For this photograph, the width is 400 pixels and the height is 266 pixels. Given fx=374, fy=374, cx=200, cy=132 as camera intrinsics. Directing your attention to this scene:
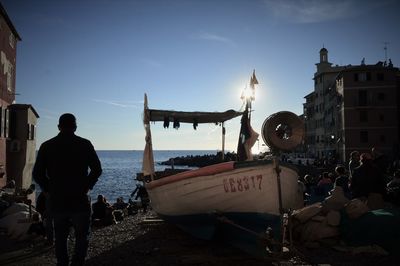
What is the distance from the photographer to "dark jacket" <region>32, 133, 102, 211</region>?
15.6 ft

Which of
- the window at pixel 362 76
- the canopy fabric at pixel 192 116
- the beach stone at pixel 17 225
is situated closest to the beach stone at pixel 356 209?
the canopy fabric at pixel 192 116

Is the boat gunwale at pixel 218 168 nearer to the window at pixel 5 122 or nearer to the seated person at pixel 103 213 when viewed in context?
the seated person at pixel 103 213

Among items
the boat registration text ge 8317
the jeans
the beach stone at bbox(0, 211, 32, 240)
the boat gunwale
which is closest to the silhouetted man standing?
the jeans

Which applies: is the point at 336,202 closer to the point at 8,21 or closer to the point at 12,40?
the point at 8,21

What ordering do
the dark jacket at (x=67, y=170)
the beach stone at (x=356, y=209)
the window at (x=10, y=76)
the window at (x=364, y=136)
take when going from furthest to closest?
the window at (x=364, y=136) → the window at (x=10, y=76) → the beach stone at (x=356, y=209) → the dark jacket at (x=67, y=170)

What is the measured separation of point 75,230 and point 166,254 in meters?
3.45

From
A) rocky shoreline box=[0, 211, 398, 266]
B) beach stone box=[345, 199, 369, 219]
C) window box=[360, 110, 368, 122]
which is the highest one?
window box=[360, 110, 368, 122]

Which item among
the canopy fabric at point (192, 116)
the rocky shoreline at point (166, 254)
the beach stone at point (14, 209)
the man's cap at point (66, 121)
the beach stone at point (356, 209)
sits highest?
the canopy fabric at point (192, 116)

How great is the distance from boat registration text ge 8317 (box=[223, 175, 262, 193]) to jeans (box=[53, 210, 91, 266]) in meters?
3.67

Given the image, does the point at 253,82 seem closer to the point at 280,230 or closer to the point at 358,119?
the point at 280,230

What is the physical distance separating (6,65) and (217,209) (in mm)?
27232

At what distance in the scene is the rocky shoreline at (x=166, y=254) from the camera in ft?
23.3

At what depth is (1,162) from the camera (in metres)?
26.4

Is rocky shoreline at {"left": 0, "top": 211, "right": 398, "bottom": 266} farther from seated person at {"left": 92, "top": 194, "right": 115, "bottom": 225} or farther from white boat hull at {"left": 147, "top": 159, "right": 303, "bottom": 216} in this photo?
seated person at {"left": 92, "top": 194, "right": 115, "bottom": 225}
